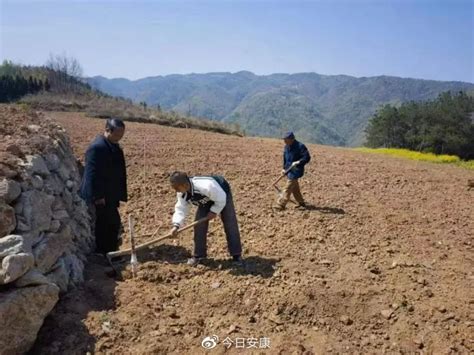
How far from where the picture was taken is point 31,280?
3570 mm

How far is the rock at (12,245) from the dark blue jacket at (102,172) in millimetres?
1425

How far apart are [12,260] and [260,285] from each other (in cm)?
246

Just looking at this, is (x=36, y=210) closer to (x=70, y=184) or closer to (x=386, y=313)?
(x=70, y=184)

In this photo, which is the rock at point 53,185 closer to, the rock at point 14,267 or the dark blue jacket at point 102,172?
the dark blue jacket at point 102,172

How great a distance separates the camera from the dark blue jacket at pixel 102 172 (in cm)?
507

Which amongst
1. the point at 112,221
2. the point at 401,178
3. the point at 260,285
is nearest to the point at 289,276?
the point at 260,285

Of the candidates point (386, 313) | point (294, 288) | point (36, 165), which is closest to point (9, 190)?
point (36, 165)

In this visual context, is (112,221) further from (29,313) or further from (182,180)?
(29,313)

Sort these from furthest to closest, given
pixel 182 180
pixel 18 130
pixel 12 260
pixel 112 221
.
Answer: pixel 18 130 → pixel 112 221 → pixel 182 180 → pixel 12 260

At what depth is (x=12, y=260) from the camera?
134 inches

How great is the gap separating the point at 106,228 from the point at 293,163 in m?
3.25

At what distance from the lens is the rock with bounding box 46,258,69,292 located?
417 cm

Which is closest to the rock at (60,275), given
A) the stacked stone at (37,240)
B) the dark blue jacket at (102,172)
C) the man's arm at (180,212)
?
the stacked stone at (37,240)

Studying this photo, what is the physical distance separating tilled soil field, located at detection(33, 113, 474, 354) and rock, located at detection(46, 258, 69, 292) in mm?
112
